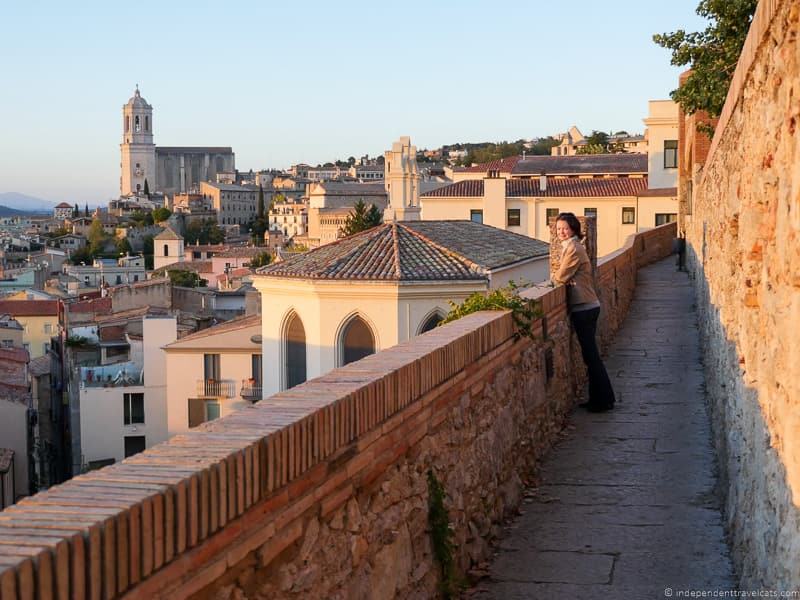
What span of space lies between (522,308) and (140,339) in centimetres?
4914

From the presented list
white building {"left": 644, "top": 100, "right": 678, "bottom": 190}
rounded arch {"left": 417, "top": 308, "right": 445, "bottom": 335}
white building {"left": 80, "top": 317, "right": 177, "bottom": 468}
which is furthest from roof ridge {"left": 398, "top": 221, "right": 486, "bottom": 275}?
white building {"left": 644, "top": 100, "right": 678, "bottom": 190}

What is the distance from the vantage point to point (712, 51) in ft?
82.7

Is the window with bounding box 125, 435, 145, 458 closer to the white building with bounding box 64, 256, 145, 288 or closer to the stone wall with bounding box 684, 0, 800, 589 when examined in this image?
the stone wall with bounding box 684, 0, 800, 589

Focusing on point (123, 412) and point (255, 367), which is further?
point (123, 412)

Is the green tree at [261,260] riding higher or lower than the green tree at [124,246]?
lower

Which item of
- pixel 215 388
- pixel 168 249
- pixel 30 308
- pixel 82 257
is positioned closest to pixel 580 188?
pixel 215 388

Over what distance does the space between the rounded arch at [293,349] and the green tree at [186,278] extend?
68.6 m

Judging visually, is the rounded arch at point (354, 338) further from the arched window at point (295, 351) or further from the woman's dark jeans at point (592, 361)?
the woman's dark jeans at point (592, 361)

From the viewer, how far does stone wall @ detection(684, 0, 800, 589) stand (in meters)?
3.93

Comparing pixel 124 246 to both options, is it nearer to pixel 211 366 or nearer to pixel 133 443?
pixel 133 443

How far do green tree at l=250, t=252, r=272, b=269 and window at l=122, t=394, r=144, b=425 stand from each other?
5870 centimetres

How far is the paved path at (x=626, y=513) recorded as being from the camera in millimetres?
6188

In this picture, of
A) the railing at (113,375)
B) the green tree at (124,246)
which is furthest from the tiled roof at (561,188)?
the green tree at (124,246)

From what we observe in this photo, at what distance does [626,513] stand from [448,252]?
24.3 metres
